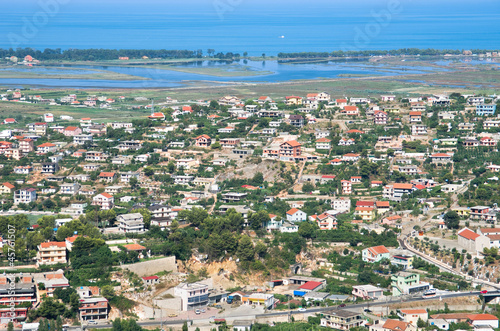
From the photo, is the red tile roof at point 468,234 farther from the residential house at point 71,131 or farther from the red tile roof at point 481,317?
the residential house at point 71,131

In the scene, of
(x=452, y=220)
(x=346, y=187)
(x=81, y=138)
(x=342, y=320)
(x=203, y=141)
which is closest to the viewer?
(x=342, y=320)

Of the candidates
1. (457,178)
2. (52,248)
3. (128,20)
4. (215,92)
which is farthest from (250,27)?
(52,248)

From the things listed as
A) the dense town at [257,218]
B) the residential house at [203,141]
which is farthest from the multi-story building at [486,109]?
the residential house at [203,141]

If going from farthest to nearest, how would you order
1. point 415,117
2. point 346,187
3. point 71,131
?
1. point 415,117
2. point 71,131
3. point 346,187

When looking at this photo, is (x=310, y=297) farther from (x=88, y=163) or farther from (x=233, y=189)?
(x=88, y=163)

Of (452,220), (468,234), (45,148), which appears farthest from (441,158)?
(45,148)

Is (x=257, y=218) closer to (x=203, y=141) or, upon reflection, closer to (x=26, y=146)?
(x=203, y=141)
